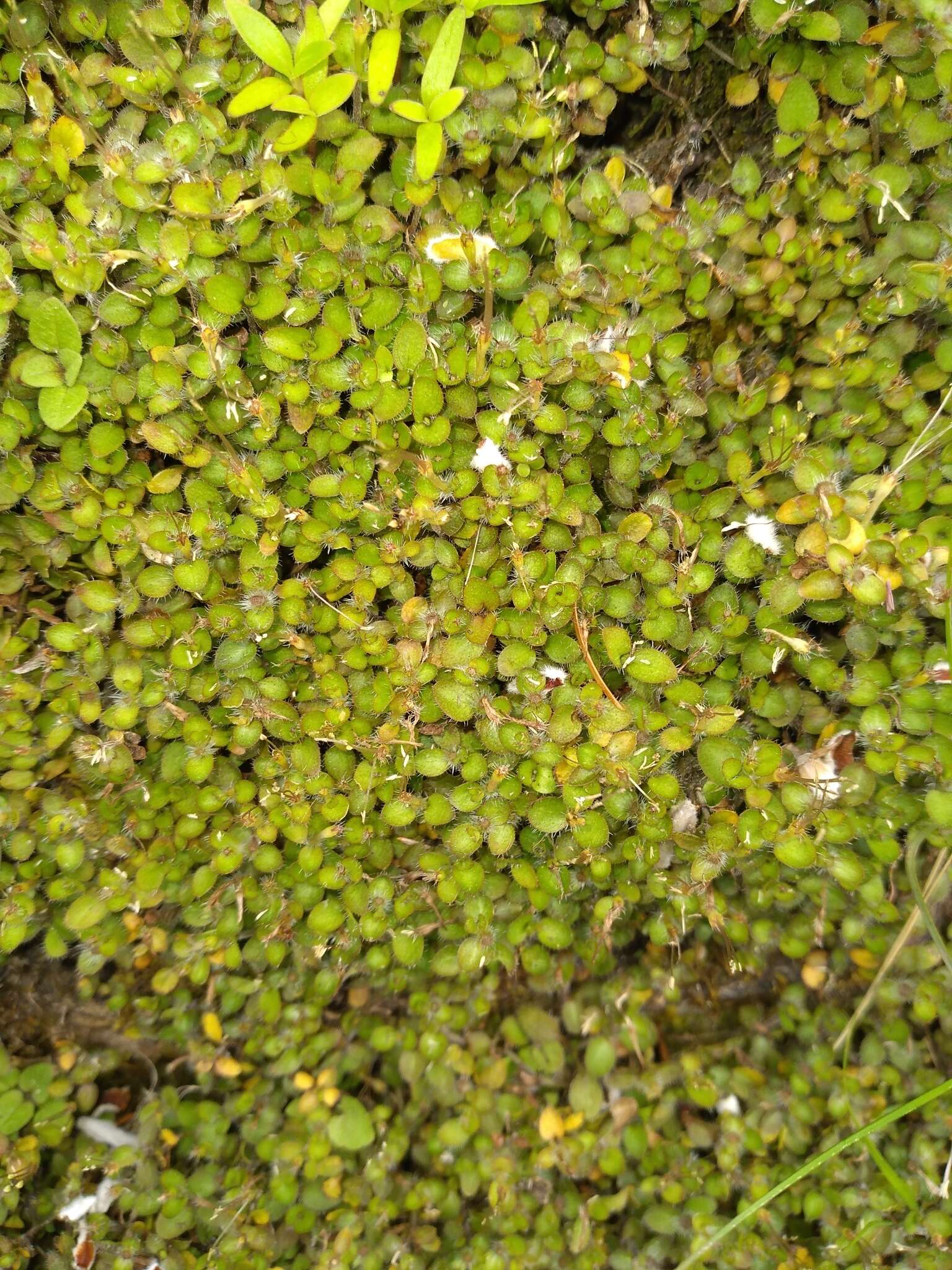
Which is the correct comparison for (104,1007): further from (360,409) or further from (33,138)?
(33,138)

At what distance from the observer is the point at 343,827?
6.15 ft

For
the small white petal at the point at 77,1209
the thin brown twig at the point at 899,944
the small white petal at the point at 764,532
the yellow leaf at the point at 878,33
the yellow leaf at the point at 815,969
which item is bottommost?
the small white petal at the point at 77,1209

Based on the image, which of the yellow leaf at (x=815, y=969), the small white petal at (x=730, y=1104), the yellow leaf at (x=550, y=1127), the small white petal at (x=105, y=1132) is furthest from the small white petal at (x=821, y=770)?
the small white petal at (x=105, y=1132)

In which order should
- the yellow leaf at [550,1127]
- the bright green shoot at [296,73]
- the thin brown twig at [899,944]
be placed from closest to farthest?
the bright green shoot at [296,73], the thin brown twig at [899,944], the yellow leaf at [550,1127]

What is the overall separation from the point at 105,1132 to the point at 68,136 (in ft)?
7.37

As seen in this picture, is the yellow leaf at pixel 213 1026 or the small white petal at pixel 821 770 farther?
the yellow leaf at pixel 213 1026

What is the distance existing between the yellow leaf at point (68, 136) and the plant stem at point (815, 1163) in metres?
2.51

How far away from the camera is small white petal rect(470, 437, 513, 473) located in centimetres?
172

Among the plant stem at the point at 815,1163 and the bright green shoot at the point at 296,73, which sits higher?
the bright green shoot at the point at 296,73

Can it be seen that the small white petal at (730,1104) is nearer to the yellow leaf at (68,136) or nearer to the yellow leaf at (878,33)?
the yellow leaf at (878,33)

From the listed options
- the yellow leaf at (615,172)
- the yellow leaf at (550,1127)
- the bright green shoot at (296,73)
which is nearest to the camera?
the bright green shoot at (296,73)

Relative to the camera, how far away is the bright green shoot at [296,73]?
1438mm

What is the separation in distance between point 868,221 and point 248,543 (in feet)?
4.61

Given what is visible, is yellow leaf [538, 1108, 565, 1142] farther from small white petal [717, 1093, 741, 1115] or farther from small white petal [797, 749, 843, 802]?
small white petal [797, 749, 843, 802]
